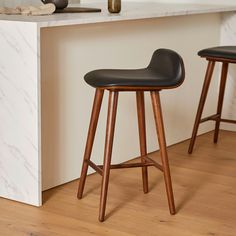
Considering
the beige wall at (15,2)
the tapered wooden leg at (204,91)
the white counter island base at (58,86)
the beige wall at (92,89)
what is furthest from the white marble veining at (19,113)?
the tapered wooden leg at (204,91)

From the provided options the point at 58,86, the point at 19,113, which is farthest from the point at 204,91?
the point at 19,113

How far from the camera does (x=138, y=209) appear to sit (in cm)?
281

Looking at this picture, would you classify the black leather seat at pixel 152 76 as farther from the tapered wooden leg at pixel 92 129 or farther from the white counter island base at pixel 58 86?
the white counter island base at pixel 58 86

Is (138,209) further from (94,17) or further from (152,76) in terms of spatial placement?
(94,17)

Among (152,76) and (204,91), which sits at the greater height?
(152,76)

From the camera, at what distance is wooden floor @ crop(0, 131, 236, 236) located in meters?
2.58

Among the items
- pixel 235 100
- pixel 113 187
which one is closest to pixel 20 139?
pixel 113 187

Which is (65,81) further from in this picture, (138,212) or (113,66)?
(138,212)

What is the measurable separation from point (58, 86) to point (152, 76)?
524 millimetres

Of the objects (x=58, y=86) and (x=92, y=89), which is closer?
(x=58, y=86)

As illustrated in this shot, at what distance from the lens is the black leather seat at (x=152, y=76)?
256 cm

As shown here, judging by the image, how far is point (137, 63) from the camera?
3.54 meters

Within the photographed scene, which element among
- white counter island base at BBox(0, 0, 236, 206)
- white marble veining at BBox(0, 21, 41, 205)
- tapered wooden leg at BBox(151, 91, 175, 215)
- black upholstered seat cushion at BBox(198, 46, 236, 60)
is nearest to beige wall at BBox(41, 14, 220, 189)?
white counter island base at BBox(0, 0, 236, 206)

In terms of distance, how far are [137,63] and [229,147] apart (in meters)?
→ 0.86
